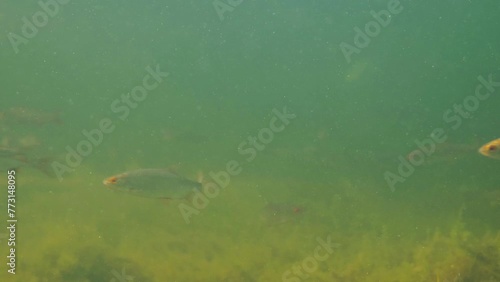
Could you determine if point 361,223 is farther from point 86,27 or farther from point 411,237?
point 86,27

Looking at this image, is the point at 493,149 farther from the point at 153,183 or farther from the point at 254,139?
the point at 153,183

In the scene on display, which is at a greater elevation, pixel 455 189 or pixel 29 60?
pixel 29 60

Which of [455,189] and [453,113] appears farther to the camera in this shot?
[453,113]

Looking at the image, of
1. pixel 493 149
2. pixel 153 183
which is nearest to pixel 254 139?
pixel 153 183

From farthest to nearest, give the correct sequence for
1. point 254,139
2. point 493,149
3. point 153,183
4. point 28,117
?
point 254,139, point 28,117, point 493,149, point 153,183

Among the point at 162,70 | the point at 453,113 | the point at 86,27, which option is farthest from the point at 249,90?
the point at 453,113

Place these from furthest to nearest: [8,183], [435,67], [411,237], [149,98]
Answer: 1. [435,67]
2. [149,98]
3. [411,237]
4. [8,183]

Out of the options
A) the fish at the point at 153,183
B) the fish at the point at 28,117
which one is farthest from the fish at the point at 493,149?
the fish at the point at 28,117
